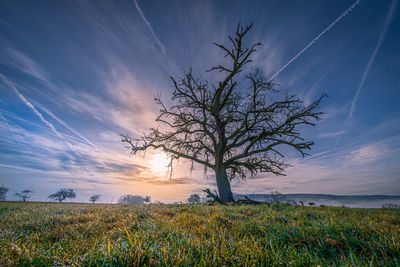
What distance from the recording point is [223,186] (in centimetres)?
1217

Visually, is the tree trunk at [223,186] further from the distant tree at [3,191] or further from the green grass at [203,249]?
the distant tree at [3,191]

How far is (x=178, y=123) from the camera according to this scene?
1421 cm

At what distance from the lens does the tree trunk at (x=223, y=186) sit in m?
11.7

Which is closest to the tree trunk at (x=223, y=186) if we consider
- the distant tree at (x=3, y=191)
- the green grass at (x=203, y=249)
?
the green grass at (x=203, y=249)

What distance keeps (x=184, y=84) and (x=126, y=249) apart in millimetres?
12562

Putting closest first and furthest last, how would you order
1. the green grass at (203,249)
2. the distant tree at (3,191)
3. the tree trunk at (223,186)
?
the green grass at (203,249)
the tree trunk at (223,186)
the distant tree at (3,191)

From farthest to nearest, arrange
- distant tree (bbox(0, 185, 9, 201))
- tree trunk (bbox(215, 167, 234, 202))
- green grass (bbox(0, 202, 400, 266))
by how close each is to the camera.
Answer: distant tree (bbox(0, 185, 9, 201)) → tree trunk (bbox(215, 167, 234, 202)) → green grass (bbox(0, 202, 400, 266))

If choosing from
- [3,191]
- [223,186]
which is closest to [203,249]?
[223,186]

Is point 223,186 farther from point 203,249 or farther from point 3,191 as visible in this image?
point 3,191

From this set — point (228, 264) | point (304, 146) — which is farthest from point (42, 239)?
point (304, 146)

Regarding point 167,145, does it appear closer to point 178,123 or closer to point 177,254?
point 178,123

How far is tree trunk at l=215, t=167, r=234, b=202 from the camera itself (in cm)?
1166

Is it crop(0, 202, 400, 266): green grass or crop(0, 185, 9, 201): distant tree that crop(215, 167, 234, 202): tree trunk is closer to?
crop(0, 202, 400, 266): green grass

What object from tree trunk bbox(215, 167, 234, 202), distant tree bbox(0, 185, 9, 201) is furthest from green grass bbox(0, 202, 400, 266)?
distant tree bbox(0, 185, 9, 201)
